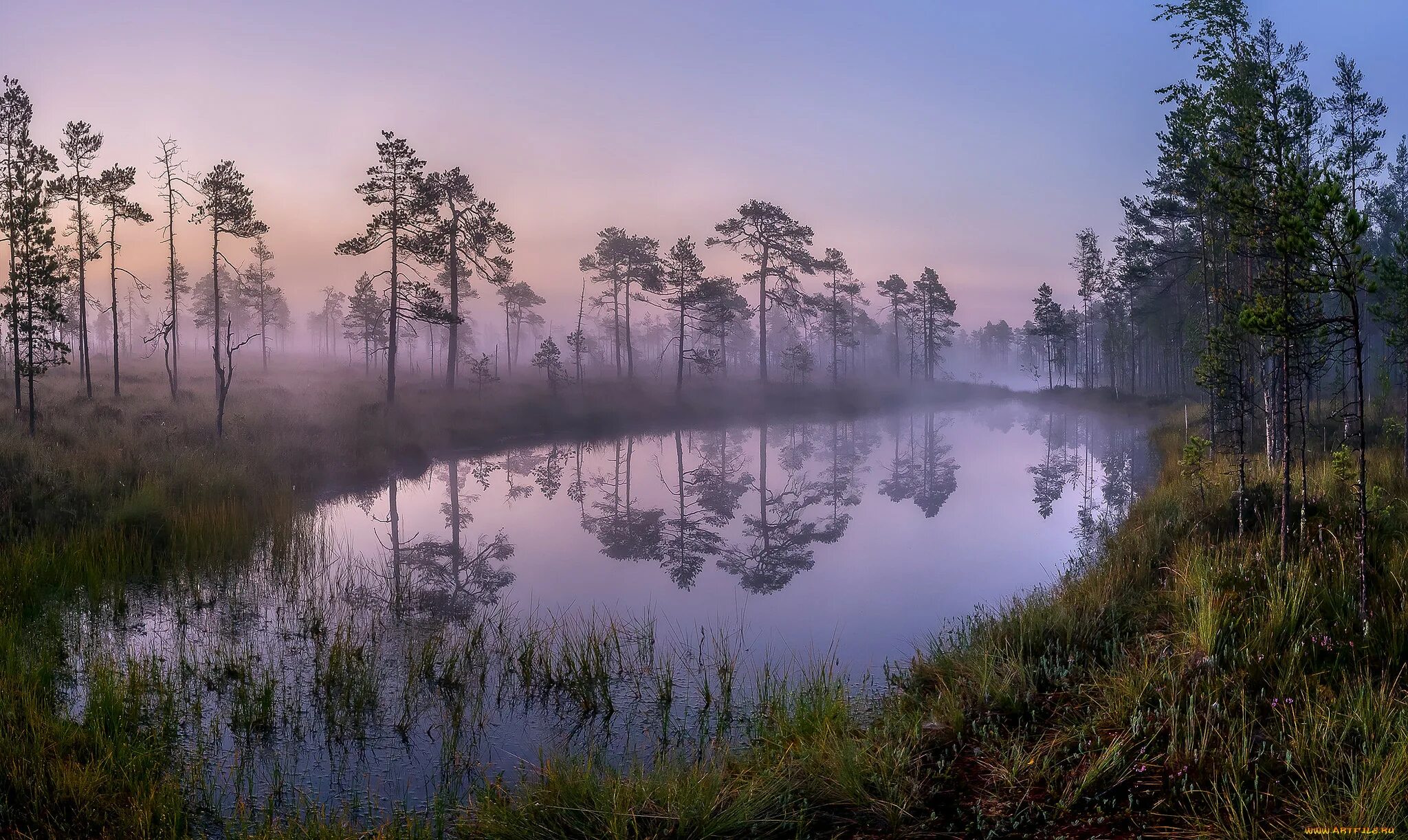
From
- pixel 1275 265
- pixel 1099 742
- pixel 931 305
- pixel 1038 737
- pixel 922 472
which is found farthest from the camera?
pixel 931 305

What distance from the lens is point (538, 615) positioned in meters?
9.82

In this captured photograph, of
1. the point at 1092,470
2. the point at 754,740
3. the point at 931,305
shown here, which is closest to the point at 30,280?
the point at 754,740

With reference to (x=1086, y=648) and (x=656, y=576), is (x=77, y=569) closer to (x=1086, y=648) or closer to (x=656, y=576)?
(x=656, y=576)

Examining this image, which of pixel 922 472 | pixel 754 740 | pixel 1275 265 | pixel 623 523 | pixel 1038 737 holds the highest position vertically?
pixel 1275 265

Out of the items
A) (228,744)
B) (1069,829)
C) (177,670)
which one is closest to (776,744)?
(1069,829)

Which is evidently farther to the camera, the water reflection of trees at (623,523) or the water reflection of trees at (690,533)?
the water reflection of trees at (623,523)

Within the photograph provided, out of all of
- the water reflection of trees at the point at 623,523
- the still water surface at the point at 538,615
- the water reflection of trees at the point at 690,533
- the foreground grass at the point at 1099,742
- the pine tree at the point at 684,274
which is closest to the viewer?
the foreground grass at the point at 1099,742

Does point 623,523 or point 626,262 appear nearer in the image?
point 623,523

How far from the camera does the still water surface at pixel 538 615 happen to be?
6.24 metres

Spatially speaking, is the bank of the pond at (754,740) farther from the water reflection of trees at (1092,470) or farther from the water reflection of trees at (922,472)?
the water reflection of trees at (922,472)

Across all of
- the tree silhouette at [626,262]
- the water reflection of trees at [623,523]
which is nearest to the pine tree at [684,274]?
the tree silhouette at [626,262]

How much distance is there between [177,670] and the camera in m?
7.37

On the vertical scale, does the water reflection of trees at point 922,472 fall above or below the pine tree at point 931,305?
below

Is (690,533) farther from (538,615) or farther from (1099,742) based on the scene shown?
(1099,742)
